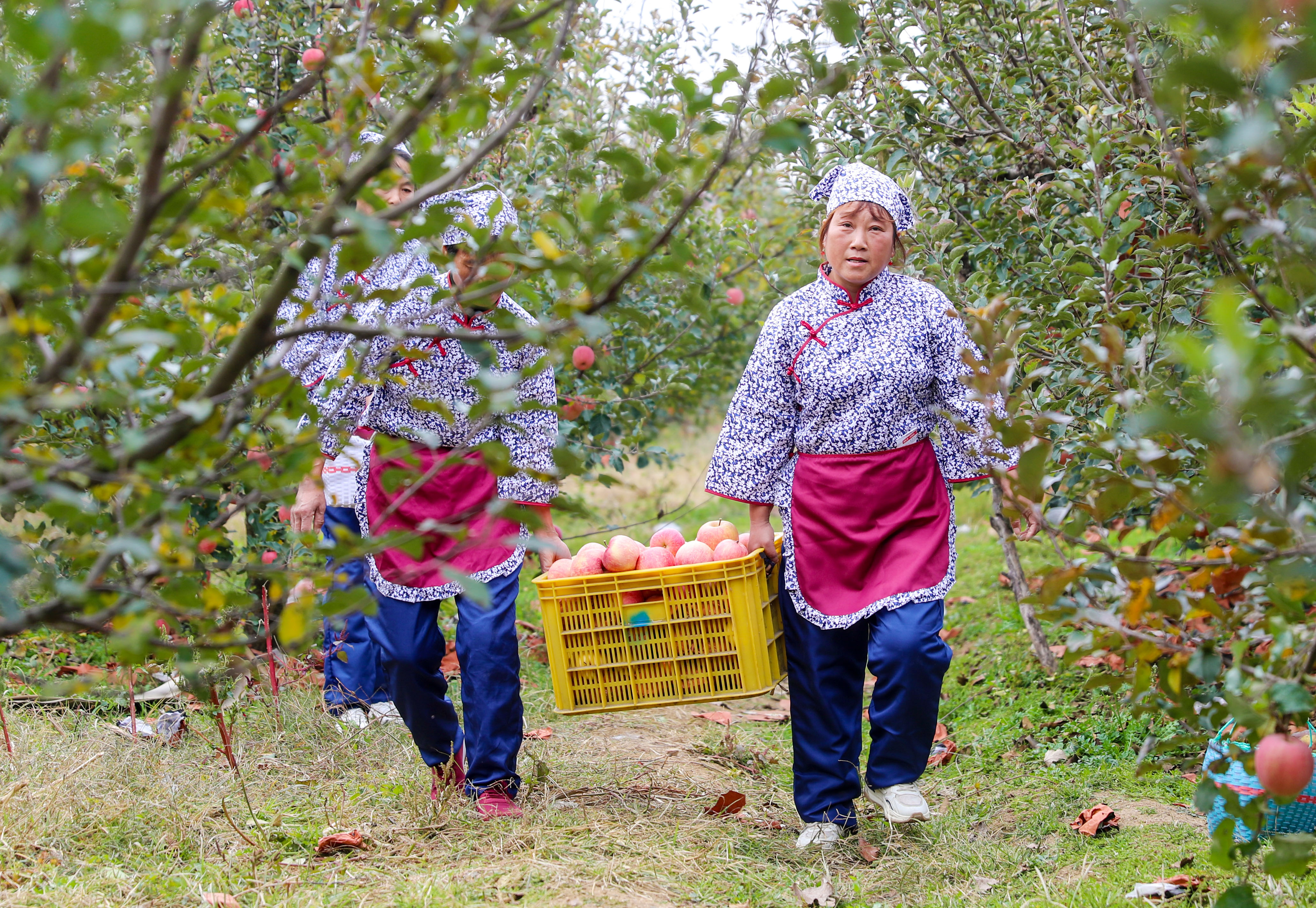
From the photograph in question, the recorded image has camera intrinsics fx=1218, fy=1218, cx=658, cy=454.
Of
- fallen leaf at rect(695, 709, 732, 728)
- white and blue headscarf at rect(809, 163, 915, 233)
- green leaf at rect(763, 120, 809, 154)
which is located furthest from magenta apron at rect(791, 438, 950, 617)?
green leaf at rect(763, 120, 809, 154)

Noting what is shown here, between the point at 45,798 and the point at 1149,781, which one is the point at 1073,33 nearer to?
the point at 1149,781

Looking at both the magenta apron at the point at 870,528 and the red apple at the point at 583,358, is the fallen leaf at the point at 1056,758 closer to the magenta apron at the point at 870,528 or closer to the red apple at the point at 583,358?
the magenta apron at the point at 870,528

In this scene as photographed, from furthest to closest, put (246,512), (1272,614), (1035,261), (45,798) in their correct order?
(246,512)
(1035,261)
(45,798)
(1272,614)

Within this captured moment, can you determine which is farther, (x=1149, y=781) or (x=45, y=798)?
(x=1149, y=781)

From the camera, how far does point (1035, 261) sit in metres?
3.58

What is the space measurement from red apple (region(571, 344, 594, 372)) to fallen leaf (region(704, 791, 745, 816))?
188 cm

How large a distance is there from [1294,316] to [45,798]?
2.86 m

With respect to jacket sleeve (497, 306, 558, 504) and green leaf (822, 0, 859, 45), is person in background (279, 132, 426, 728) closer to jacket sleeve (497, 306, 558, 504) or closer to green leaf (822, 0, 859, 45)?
jacket sleeve (497, 306, 558, 504)

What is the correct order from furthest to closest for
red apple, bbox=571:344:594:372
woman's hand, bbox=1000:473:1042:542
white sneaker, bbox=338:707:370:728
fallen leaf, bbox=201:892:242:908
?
red apple, bbox=571:344:594:372
white sneaker, bbox=338:707:370:728
fallen leaf, bbox=201:892:242:908
woman's hand, bbox=1000:473:1042:542

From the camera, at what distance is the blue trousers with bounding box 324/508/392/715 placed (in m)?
4.40

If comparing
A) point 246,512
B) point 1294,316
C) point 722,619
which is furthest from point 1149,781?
point 246,512

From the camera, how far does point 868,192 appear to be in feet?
10.4

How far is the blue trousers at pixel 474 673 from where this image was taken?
3.29 metres

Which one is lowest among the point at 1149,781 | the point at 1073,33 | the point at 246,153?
the point at 1149,781
